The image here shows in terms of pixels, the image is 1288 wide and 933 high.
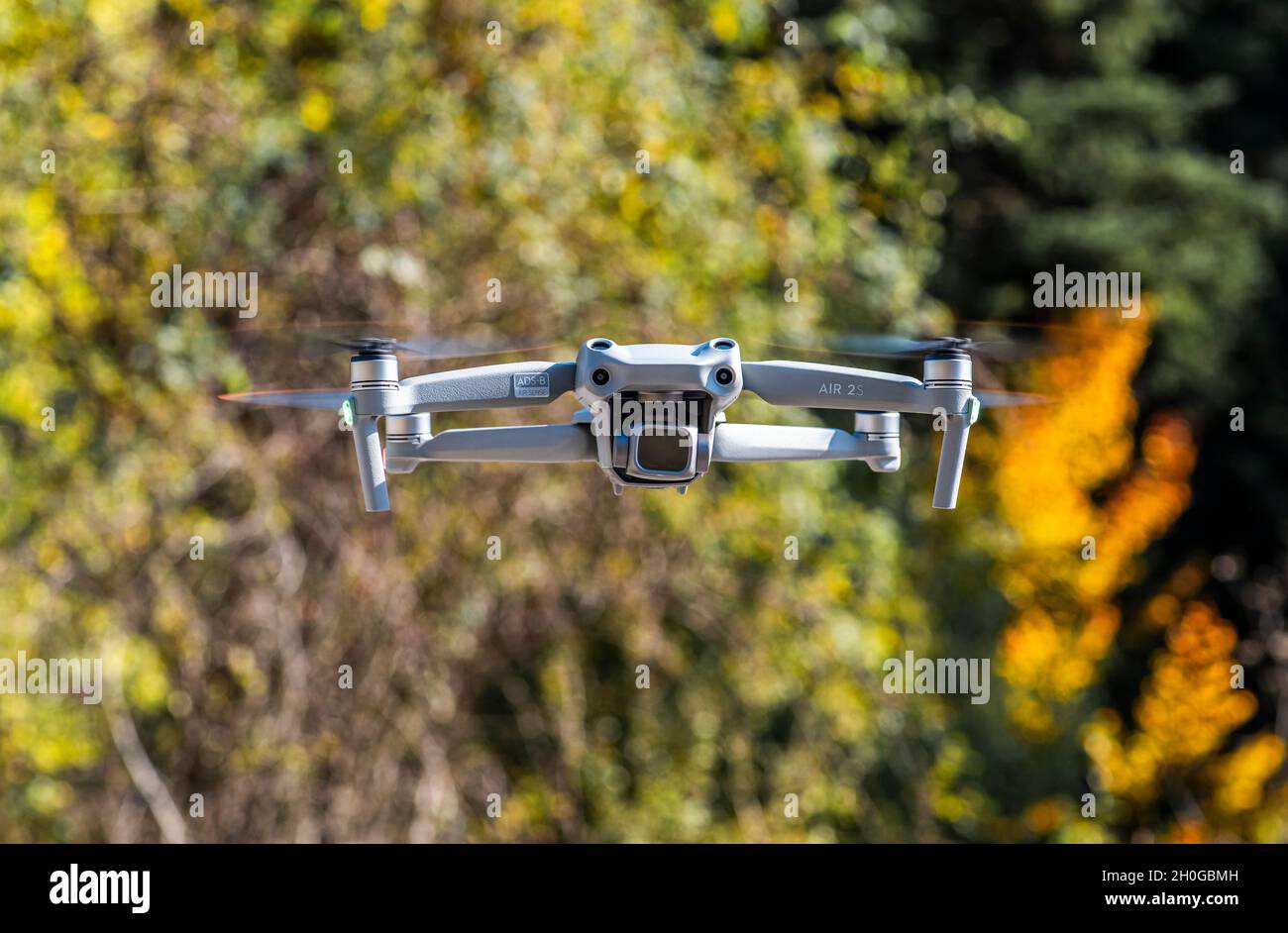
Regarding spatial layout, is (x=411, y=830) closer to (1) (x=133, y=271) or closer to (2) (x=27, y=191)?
(1) (x=133, y=271)

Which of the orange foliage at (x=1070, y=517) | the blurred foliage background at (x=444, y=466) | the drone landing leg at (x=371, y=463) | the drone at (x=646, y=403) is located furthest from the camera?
the orange foliage at (x=1070, y=517)

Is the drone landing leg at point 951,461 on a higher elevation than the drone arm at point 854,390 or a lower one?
lower

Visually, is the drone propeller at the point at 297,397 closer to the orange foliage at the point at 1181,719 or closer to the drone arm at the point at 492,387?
the drone arm at the point at 492,387

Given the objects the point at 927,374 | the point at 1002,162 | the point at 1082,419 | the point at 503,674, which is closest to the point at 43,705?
the point at 503,674

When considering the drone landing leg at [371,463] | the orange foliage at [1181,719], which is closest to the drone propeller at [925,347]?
the drone landing leg at [371,463]

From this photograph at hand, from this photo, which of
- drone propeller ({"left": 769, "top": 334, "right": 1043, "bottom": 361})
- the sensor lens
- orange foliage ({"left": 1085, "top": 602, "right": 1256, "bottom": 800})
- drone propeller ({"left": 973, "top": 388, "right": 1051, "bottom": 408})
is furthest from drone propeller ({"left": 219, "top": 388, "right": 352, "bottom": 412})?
orange foliage ({"left": 1085, "top": 602, "right": 1256, "bottom": 800})

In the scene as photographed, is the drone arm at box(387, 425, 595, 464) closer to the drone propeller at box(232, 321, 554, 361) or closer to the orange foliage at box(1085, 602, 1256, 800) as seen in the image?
the drone propeller at box(232, 321, 554, 361)

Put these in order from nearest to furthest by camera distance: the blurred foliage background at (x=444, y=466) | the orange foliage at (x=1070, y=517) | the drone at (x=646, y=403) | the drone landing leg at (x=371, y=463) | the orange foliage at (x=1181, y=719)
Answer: the drone at (x=646, y=403) → the drone landing leg at (x=371, y=463) → the blurred foliage background at (x=444, y=466) → the orange foliage at (x=1181, y=719) → the orange foliage at (x=1070, y=517)

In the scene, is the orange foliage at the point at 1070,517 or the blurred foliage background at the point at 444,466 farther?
the orange foliage at the point at 1070,517
